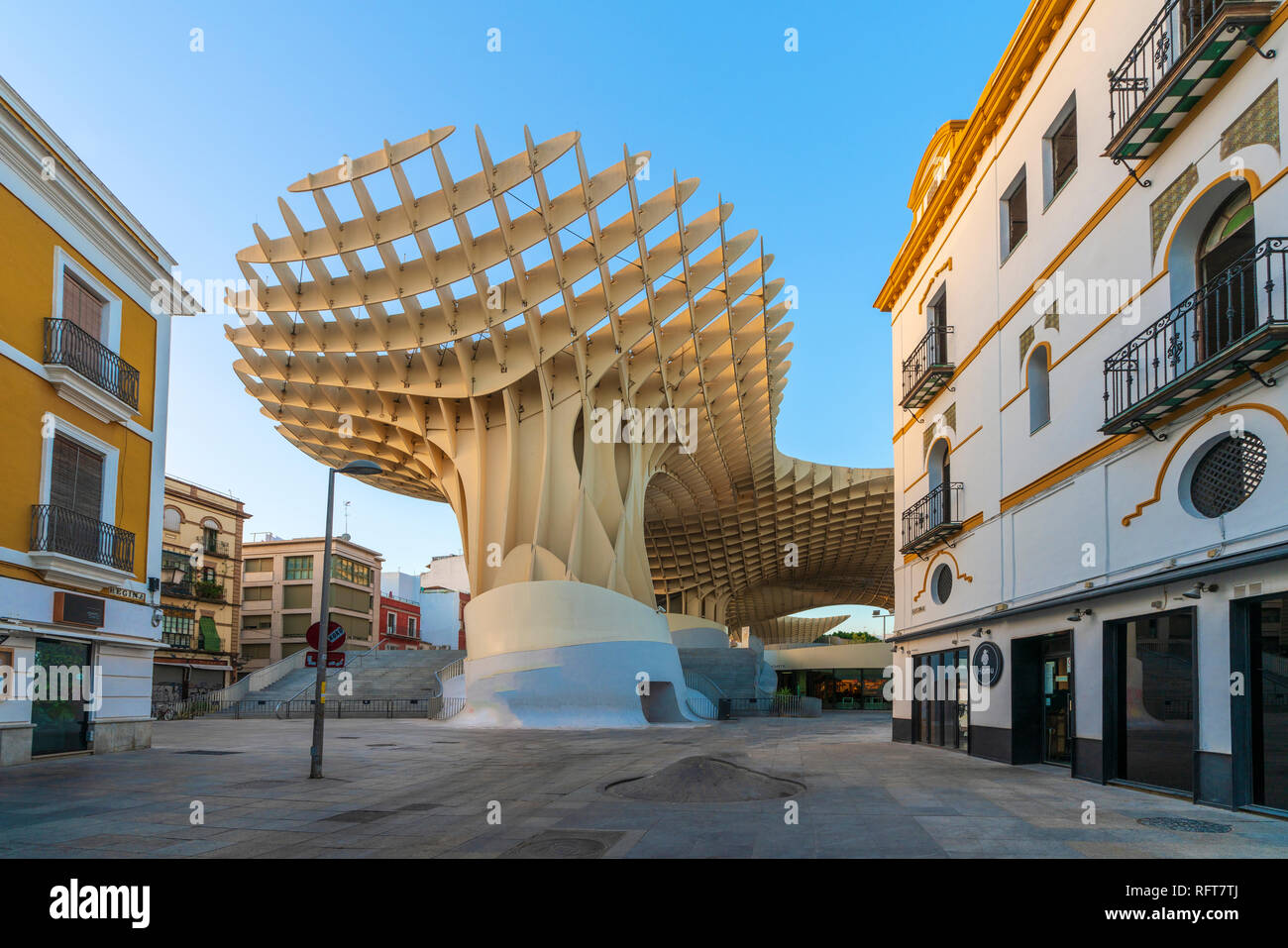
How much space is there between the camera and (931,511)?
25.4 m

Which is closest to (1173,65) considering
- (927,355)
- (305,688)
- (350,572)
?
(927,355)

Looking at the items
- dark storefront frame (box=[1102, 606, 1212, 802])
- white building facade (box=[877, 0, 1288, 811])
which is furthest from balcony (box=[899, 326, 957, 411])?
dark storefront frame (box=[1102, 606, 1212, 802])

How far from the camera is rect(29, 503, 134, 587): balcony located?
17.9m

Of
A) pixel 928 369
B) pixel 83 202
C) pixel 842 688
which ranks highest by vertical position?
pixel 83 202

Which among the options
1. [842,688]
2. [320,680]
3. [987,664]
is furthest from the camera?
[842,688]

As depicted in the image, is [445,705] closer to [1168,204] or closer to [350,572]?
[1168,204]

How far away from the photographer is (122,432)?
70.3ft

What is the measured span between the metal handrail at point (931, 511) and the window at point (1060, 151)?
305 inches

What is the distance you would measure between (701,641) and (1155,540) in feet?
201

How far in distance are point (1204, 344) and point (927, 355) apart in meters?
13.8

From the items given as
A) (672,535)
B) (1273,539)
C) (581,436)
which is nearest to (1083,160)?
(1273,539)

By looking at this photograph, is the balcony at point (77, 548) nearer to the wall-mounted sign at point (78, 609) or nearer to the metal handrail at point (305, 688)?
the wall-mounted sign at point (78, 609)
